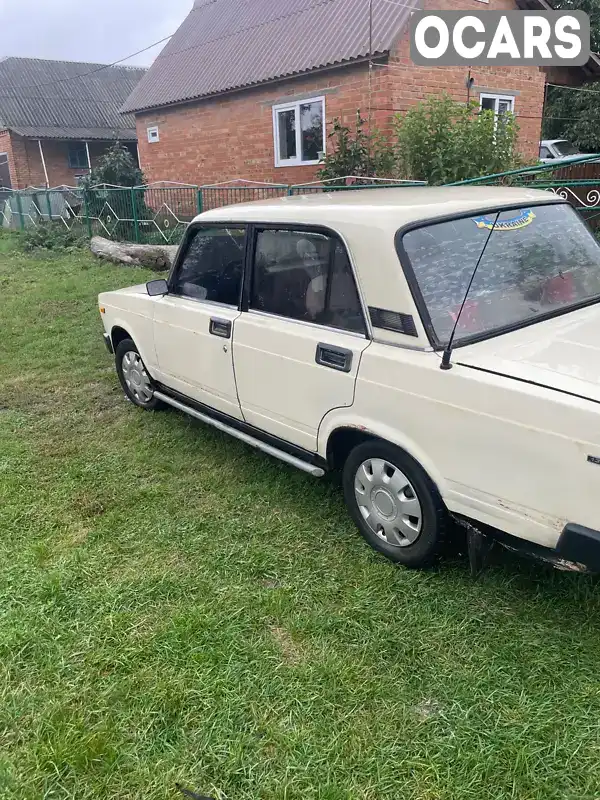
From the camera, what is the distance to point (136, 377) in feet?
17.7

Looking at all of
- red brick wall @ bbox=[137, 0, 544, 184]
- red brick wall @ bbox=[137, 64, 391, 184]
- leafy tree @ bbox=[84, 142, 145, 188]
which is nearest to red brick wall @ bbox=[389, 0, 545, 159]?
red brick wall @ bbox=[137, 0, 544, 184]

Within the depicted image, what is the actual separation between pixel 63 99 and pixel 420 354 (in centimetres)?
3270

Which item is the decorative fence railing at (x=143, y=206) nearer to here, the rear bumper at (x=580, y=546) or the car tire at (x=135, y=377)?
the car tire at (x=135, y=377)

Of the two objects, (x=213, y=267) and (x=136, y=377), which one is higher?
(x=213, y=267)

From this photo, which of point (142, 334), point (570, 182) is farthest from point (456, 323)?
point (570, 182)

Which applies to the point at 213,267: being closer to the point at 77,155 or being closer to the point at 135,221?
the point at 135,221

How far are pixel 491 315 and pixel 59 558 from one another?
8.39 feet

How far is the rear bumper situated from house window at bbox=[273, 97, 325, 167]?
487 inches

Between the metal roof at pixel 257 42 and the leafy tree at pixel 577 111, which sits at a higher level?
the metal roof at pixel 257 42

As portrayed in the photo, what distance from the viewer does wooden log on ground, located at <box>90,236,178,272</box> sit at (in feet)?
39.1

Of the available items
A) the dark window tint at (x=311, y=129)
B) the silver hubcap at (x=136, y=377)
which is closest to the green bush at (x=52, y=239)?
the dark window tint at (x=311, y=129)

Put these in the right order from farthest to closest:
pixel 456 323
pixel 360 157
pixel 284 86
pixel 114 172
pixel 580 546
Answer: pixel 114 172, pixel 284 86, pixel 360 157, pixel 456 323, pixel 580 546

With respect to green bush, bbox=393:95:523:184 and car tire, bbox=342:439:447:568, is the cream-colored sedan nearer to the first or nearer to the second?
car tire, bbox=342:439:447:568

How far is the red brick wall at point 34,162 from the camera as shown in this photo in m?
27.2
